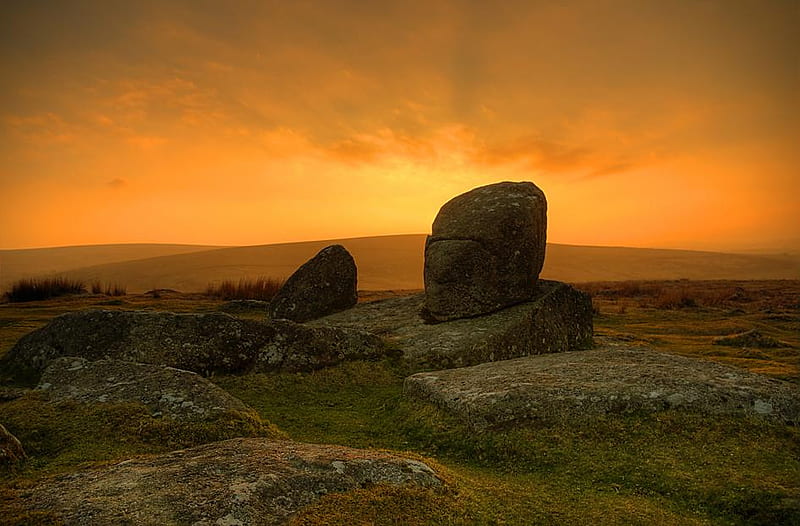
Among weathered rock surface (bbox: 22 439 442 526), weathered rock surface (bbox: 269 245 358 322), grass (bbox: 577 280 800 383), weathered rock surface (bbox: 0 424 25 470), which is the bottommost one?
grass (bbox: 577 280 800 383)

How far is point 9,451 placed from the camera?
215 inches

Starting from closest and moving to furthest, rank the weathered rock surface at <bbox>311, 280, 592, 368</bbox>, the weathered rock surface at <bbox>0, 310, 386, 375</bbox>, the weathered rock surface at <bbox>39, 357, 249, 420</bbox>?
the weathered rock surface at <bbox>39, 357, 249, 420</bbox> < the weathered rock surface at <bbox>0, 310, 386, 375</bbox> < the weathered rock surface at <bbox>311, 280, 592, 368</bbox>

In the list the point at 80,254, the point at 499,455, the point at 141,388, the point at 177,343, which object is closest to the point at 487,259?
the point at 499,455

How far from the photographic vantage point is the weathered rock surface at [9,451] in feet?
17.5

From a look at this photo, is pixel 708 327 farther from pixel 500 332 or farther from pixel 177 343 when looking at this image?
pixel 177 343

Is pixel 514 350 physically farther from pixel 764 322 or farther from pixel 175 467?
pixel 764 322

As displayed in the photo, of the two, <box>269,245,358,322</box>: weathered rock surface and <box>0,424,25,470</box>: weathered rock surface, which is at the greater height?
<box>269,245,358,322</box>: weathered rock surface

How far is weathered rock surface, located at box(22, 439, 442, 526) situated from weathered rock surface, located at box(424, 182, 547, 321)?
821 cm

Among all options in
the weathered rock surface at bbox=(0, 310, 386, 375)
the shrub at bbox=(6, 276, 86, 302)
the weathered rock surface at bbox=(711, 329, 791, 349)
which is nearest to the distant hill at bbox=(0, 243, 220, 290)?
the shrub at bbox=(6, 276, 86, 302)

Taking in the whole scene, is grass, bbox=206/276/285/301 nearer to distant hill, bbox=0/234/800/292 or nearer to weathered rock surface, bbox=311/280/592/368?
weathered rock surface, bbox=311/280/592/368

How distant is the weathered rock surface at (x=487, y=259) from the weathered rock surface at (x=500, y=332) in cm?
39

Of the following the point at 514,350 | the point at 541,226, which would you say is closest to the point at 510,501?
the point at 514,350

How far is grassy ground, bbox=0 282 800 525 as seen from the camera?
185 inches

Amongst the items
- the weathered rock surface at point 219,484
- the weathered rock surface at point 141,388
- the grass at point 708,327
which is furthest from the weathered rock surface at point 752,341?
the weathered rock surface at point 141,388
